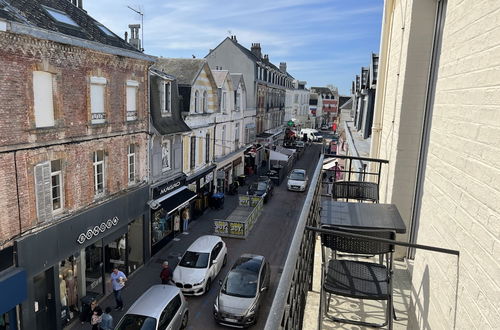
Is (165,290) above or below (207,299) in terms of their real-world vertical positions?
above

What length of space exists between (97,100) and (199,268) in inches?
292

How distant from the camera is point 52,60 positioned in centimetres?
1132

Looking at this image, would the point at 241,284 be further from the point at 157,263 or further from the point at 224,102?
the point at 224,102

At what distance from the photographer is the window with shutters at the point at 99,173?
14031 millimetres

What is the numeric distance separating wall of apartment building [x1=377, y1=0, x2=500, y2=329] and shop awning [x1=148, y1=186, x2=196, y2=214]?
48.4 feet

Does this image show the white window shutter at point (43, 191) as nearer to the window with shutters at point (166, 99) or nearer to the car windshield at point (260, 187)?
the window with shutters at point (166, 99)

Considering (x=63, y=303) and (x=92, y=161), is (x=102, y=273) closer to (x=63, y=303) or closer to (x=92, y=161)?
(x=63, y=303)

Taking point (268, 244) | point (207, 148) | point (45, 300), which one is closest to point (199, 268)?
point (45, 300)

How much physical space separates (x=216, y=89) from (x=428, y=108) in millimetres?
20227

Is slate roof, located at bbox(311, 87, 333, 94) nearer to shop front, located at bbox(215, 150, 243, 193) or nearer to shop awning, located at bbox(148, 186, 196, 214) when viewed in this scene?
shop front, located at bbox(215, 150, 243, 193)

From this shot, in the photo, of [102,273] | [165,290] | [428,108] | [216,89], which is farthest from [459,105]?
[216,89]

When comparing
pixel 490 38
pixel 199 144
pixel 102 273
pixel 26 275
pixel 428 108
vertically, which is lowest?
pixel 102 273

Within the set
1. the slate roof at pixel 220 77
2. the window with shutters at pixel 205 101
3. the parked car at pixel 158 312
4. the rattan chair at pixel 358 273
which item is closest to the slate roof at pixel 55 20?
the parked car at pixel 158 312

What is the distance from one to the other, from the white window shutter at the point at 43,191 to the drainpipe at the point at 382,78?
9.87 meters
